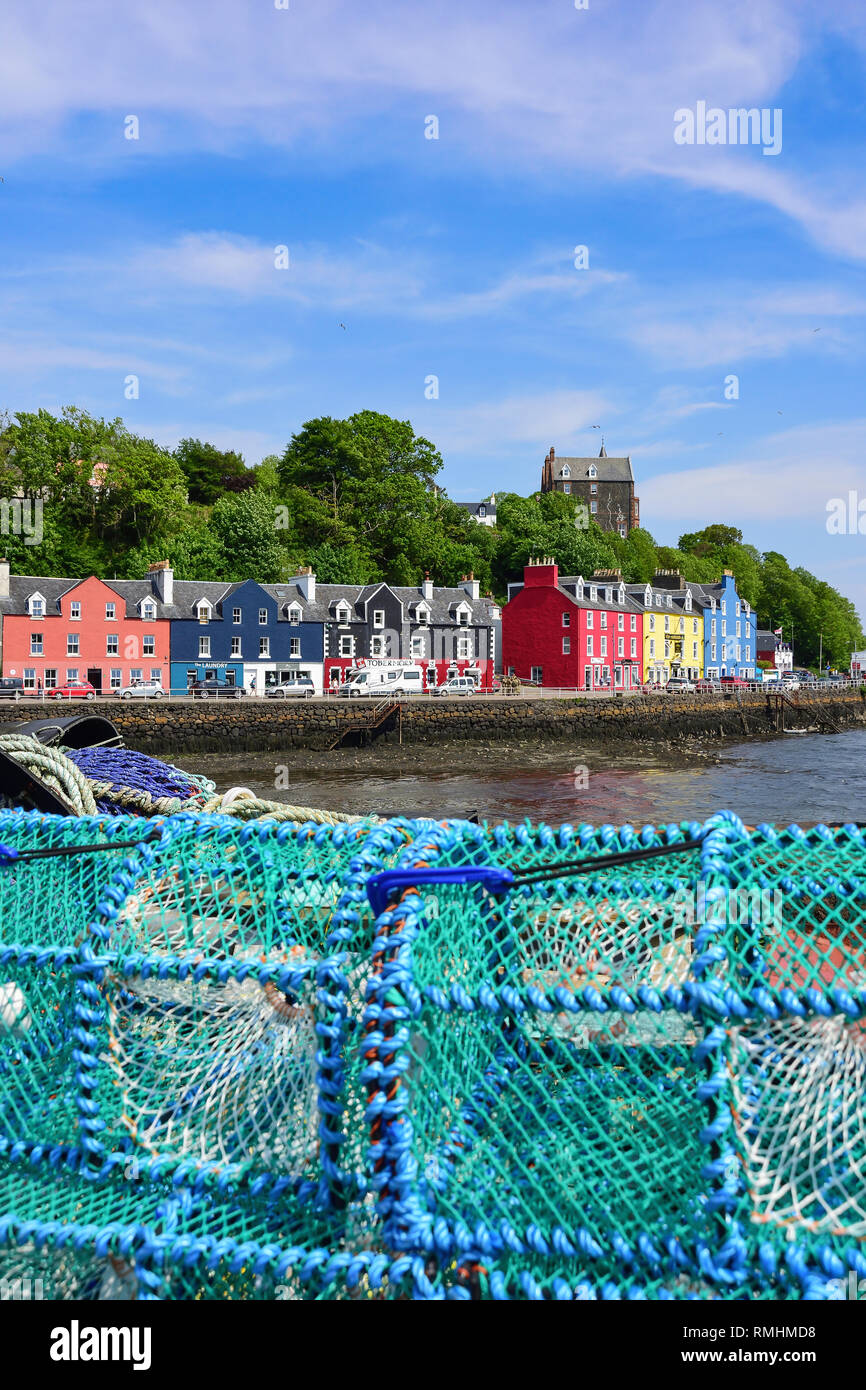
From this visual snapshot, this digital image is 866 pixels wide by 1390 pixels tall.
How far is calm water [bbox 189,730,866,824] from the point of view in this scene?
2405cm

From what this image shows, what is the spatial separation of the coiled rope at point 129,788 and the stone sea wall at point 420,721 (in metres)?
30.4

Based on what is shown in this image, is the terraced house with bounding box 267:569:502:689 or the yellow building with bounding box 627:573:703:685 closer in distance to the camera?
the terraced house with bounding box 267:569:502:689

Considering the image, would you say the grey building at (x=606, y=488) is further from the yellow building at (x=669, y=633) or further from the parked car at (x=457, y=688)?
the parked car at (x=457, y=688)

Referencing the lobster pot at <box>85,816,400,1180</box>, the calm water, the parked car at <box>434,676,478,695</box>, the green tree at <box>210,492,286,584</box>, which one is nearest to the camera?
the lobster pot at <box>85,816,400,1180</box>

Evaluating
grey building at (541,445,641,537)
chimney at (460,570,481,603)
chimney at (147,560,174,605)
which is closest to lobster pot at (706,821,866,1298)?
chimney at (147,560,174,605)

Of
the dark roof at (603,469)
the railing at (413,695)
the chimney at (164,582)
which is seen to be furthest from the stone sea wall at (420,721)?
the dark roof at (603,469)

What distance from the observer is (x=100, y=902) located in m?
2.91

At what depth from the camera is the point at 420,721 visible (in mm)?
41688

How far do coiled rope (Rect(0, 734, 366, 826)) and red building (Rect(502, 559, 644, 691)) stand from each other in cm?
5292

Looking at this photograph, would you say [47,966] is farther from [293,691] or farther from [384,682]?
[384,682]

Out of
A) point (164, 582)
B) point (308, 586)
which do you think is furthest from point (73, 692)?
point (308, 586)

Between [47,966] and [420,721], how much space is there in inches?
1527

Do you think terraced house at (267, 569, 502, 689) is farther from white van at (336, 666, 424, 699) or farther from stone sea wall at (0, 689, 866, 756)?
stone sea wall at (0, 689, 866, 756)
